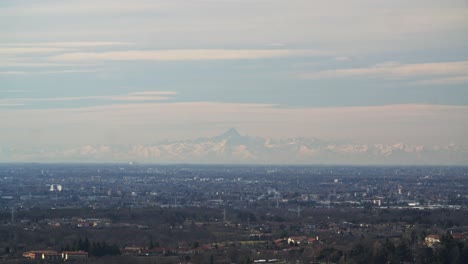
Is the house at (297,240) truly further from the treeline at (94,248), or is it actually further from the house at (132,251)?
the treeline at (94,248)

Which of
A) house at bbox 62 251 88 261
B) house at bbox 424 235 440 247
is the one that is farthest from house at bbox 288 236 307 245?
house at bbox 62 251 88 261

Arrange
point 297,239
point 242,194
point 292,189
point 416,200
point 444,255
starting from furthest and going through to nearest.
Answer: point 292,189 → point 242,194 → point 416,200 → point 297,239 → point 444,255

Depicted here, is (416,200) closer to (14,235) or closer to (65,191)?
(65,191)

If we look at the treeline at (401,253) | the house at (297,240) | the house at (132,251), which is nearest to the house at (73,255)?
the house at (132,251)

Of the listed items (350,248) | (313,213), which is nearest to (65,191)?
(313,213)

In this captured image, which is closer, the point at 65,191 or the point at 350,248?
the point at 350,248

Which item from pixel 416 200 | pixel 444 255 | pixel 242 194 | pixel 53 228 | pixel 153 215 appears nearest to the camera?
pixel 444 255

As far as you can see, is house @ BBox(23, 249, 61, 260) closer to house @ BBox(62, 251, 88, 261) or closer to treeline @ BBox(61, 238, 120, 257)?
house @ BBox(62, 251, 88, 261)
